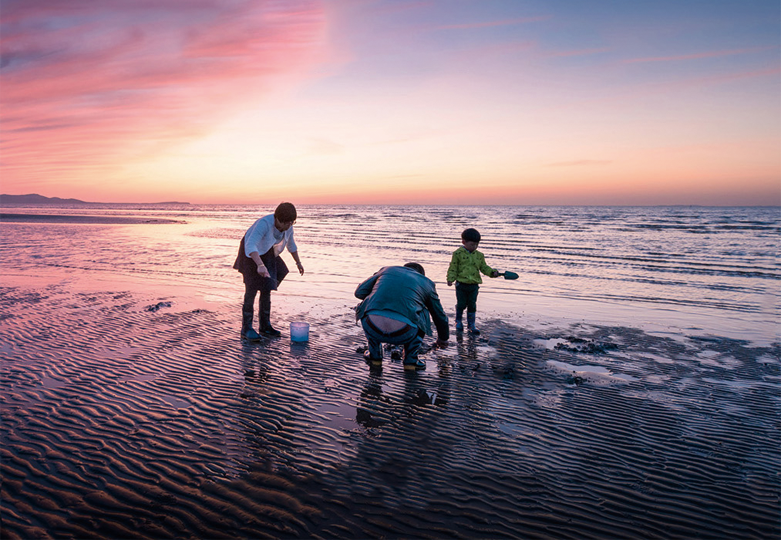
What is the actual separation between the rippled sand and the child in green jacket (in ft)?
3.49

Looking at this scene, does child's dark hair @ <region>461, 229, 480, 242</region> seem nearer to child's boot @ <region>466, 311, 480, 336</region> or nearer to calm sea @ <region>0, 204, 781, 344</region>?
child's boot @ <region>466, 311, 480, 336</region>

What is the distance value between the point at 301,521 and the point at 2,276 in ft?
46.0

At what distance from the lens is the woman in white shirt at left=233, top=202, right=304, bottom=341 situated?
683 cm

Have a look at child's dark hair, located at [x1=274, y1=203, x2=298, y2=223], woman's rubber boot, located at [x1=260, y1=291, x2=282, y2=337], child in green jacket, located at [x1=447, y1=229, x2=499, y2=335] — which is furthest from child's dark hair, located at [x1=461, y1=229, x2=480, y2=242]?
woman's rubber boot, located at [x1=260, y1=291, x2=282, y2=337]

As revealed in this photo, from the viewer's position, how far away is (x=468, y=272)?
7902 mm

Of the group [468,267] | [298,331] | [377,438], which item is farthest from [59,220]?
[377,438]

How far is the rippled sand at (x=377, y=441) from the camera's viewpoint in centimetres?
304

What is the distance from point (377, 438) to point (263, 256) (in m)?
3.87

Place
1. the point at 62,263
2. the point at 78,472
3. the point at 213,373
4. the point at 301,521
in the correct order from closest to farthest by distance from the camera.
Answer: the point at 301,521, the point at 78,472, the point at 213,373, the point at 62,263

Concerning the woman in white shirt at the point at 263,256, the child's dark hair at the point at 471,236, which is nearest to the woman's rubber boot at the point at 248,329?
the woman in white shirt at the point at 263,256

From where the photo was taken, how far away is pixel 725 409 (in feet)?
16.5

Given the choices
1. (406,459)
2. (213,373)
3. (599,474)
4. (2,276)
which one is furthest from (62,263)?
(599,474)

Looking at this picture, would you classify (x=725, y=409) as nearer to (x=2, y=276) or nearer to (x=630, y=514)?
(x=630, y=514)

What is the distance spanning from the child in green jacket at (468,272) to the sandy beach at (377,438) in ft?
2.86
